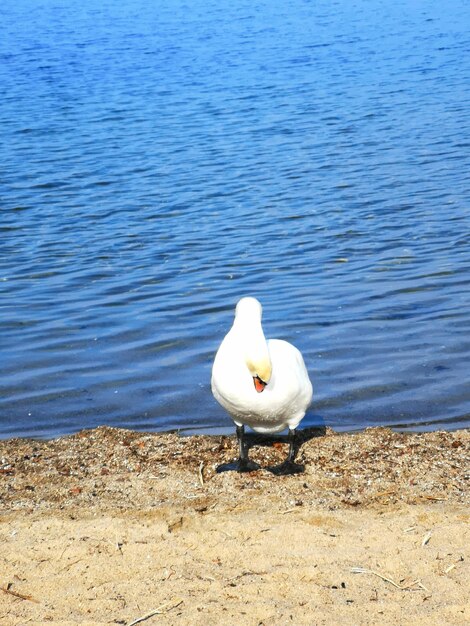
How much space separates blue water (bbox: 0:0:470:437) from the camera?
7.74 metres

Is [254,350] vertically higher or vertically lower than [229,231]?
higher

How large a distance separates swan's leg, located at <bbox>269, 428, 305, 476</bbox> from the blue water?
102 centimetres

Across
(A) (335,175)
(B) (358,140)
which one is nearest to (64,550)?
(A) (335,175)

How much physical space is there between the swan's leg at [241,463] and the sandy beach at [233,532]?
100mm

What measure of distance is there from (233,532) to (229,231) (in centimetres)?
821

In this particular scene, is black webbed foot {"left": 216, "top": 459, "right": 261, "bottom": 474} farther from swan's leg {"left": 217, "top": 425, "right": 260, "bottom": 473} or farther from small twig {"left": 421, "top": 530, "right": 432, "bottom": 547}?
small twig {"left": 421, "top": 530, "right": 432, "bottom": 547}

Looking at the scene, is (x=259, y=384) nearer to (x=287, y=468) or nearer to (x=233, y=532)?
(x=287, y=468)

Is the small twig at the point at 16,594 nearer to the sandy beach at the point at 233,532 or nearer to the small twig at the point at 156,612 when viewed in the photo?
the sandy beach at the point at 233,532

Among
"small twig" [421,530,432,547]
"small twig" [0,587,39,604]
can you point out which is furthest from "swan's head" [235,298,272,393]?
"small twig" [0,587,39,604]

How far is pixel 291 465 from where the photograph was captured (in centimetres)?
583

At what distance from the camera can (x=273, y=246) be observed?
11.9 metres

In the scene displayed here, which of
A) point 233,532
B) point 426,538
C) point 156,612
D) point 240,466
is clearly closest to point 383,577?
point 426,538

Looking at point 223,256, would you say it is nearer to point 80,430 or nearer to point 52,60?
point 80,430

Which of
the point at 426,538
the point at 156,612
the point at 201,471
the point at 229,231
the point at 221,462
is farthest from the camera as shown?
the point at 229,231
